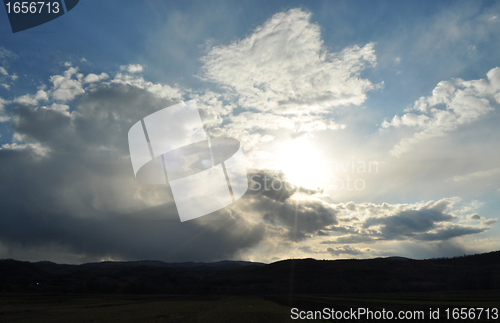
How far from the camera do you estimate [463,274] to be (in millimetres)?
180625

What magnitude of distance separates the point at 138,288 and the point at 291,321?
192108mm

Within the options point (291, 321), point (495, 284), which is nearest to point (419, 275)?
point (495, 284)

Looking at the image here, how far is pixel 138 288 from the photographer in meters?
198

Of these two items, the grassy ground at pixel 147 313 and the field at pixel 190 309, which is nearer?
the grassy ground at pixel 147 313

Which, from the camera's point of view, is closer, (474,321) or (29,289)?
(474,321)

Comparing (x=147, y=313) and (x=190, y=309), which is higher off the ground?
(x=147, y=313)

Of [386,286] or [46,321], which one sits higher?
[46,321]

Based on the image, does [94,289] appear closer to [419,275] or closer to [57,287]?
[57,287]

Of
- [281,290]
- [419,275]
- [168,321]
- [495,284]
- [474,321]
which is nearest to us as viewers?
[474,321]

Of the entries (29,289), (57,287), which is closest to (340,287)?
(57,287)

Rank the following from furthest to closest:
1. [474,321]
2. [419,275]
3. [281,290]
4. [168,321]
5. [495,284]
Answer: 1. [419,275]
2. [281,290]
3. [495,284]
4. [168,321]
5. [474,321]

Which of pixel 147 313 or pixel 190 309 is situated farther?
pixel 190 309

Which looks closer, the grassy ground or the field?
the grassy ground

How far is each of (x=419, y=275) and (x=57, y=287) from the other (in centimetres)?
25696
